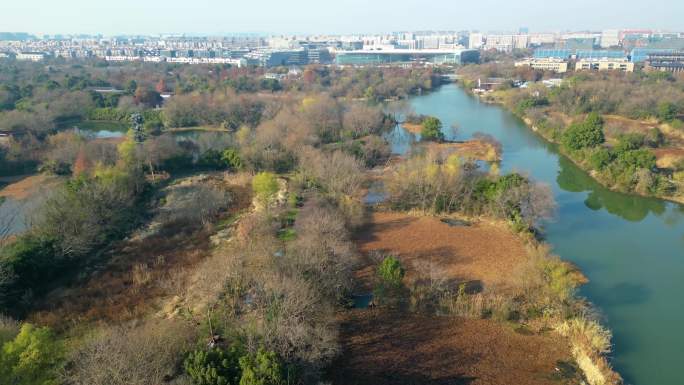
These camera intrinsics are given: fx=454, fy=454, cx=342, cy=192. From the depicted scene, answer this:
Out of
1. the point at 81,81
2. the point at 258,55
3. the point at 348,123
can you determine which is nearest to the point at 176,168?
the point at 348,123

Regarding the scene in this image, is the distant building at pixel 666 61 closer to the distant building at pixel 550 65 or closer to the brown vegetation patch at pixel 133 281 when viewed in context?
the distant building at pixel 550 65

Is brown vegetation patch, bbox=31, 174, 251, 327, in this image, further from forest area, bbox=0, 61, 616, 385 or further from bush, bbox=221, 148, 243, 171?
bush, bbox=221, 148, 243, 171

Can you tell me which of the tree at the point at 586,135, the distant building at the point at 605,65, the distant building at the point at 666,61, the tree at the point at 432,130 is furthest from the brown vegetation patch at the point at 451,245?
the distant building at the point at 666,61

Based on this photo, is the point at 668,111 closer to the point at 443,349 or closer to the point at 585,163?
the point at 585,163

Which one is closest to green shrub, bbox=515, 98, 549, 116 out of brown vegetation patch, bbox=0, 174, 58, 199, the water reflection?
the water reflection

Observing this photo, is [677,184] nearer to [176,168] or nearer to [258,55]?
[176,168]

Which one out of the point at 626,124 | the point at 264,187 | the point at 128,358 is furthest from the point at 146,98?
the point at 626,124
